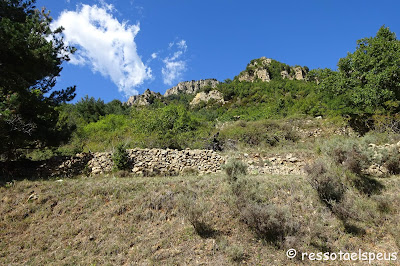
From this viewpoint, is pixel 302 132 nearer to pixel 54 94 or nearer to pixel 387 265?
pixel 387 265

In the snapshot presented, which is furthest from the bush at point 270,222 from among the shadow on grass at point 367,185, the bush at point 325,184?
the shadow on grass at point 367,185

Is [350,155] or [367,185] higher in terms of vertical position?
[350,155]

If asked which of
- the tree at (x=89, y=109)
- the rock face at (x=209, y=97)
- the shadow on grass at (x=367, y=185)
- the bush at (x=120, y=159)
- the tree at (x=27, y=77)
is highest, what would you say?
the rock face at (x=209, y=97)

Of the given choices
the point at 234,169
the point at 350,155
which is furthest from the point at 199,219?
the point at 350,155

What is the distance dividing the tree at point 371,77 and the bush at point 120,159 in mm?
13805

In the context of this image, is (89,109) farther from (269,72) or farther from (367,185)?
(269,72)

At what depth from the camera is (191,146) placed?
14.0 meters

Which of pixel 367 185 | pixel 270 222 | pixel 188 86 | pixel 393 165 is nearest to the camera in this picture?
pixel 270 222

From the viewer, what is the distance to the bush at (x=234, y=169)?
22.7 ft

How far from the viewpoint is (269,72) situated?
70812 mm

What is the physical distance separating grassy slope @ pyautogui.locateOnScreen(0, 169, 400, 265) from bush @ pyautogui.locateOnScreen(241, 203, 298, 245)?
0.20 m

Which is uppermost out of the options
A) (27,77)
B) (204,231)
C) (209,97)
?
(209,97)

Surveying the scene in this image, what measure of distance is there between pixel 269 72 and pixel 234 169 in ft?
231

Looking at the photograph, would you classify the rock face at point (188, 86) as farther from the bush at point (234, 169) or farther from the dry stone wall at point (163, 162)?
the bush at point (234, 169)
